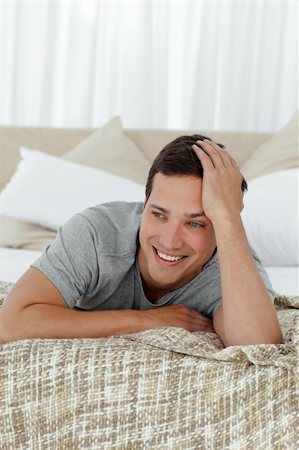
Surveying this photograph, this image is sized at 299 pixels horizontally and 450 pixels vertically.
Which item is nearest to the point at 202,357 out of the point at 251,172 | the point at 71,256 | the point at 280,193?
the point at 71,256

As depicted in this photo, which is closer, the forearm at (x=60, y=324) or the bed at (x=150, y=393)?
the bed at (x=150, y=393)

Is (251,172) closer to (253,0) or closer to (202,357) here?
(253,0)

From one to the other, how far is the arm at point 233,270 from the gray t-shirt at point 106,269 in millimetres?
109

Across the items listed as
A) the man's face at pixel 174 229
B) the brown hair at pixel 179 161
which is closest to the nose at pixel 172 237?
the man's face at pixel 174 229

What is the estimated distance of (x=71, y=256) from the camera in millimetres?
1799

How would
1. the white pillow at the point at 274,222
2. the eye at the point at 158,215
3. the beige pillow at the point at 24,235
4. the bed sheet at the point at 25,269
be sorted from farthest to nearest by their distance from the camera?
the beige pillow at the point at 24,235 < the white pillow at the point at 274,222 < the bed sheet at the point at 25,269 < the eye at the point at 158,215

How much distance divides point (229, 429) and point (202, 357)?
5.2 inches

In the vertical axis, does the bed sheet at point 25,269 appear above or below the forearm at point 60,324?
below

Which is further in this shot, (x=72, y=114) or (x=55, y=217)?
(x=72, y=114)

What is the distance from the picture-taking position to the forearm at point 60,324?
1676 millimetres

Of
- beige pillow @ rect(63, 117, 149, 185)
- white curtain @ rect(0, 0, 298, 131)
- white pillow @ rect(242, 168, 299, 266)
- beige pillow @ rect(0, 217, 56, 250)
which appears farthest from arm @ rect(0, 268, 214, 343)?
white curtain @ rect(0, 0, 298, 131)

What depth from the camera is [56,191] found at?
10.7 feet

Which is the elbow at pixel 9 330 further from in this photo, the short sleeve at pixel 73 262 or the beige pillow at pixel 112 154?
the beige pillow at pixel 112 154

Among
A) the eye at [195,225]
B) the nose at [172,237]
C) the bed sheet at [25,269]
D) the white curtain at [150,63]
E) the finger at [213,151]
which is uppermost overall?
the white curtain at [150,63]
